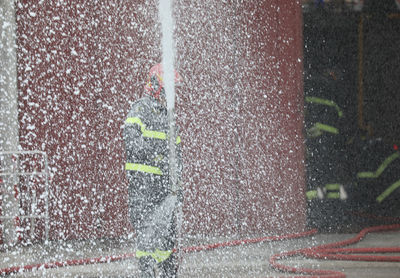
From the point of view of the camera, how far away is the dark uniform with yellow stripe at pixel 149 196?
4543 millimetres

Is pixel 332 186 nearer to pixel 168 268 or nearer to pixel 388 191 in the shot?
pixel 388 191

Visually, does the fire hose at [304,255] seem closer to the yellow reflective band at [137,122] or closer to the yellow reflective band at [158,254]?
the yellow reflective band at [158,254]

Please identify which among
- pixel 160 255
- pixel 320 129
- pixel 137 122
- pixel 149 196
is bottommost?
pixel 160 255

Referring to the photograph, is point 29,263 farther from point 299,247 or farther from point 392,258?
point 392,258

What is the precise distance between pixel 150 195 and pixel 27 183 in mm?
3560

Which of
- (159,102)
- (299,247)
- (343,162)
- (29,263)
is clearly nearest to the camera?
(159,102)

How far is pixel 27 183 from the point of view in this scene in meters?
7.64

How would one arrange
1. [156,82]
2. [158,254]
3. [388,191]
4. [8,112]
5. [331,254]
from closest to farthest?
[158,254]
[156,82]
[331,254]
[8,112]
[388,191]

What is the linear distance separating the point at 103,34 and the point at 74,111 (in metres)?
1.05

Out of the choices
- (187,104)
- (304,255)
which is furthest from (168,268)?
(187,104)

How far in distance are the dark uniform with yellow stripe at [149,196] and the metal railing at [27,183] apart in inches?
121

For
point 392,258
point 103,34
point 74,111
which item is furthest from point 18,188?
point 392,258

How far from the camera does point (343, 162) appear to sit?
8898 mm

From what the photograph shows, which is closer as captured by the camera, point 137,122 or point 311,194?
point 137,122
